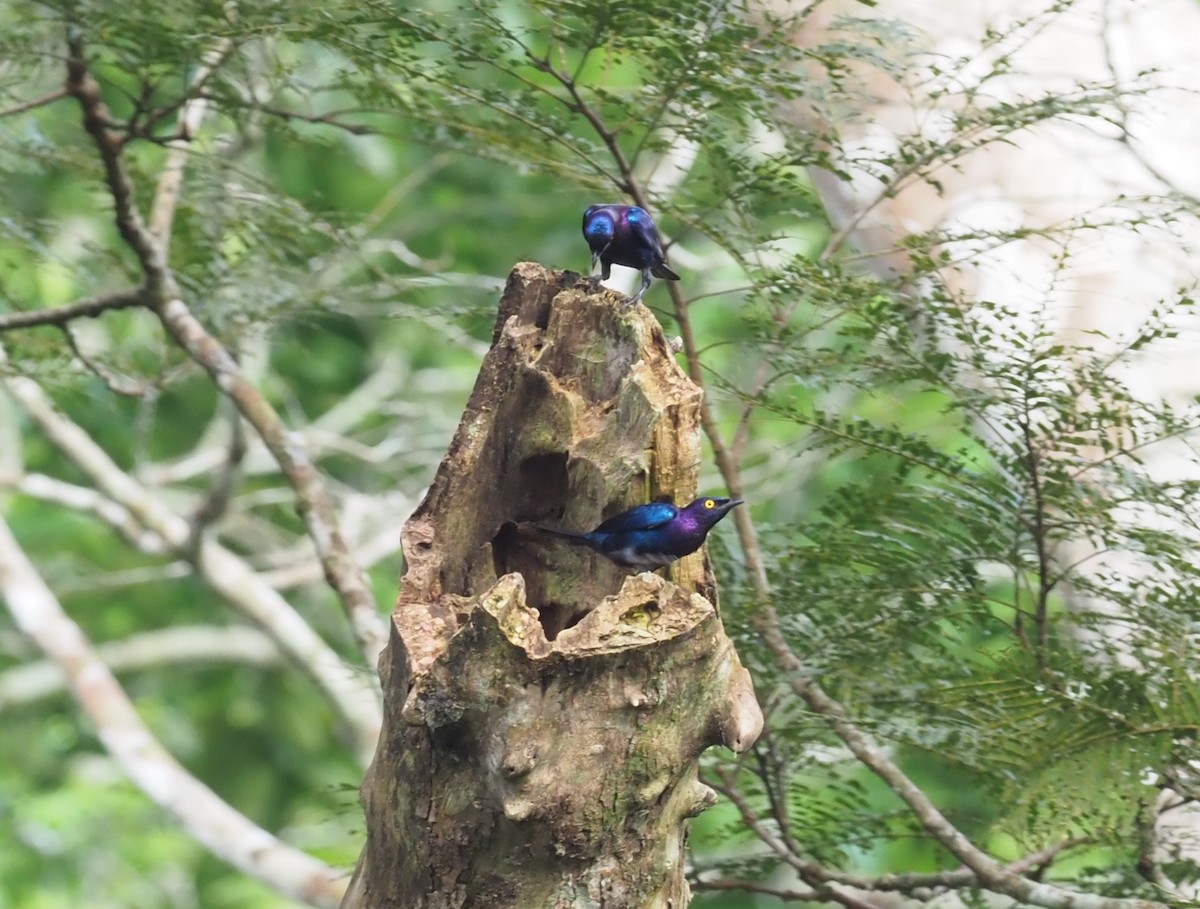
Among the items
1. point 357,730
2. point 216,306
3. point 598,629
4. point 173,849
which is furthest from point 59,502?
point 598,629

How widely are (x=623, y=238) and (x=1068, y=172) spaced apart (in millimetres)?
1825

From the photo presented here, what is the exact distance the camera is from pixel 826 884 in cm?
226

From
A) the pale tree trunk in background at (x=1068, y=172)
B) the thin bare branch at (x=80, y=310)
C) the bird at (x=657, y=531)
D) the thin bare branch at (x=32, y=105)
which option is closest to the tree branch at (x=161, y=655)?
the thin bare branch at (x=80, y=310)

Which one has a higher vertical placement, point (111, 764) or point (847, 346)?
point (847, 346)

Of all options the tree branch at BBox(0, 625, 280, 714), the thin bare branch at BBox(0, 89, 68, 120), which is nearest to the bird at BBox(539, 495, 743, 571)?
the thin bare branch at BBox(0, 89, 68, 120)

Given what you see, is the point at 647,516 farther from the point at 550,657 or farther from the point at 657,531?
the point at 550,657

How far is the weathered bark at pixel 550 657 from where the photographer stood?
1448mm

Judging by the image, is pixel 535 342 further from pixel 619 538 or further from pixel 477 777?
pixel 477 777

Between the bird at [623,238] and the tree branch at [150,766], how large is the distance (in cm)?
179

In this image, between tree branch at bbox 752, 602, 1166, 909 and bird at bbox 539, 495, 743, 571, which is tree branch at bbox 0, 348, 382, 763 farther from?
bird at bbox 539, 495, 743, 571

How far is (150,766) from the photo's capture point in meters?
4.02

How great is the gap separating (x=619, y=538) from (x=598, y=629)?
0.24 m

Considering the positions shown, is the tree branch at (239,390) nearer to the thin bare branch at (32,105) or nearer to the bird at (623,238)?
the thin bare branch at (32,105)

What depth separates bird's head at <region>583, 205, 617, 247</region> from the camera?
1.99 m
